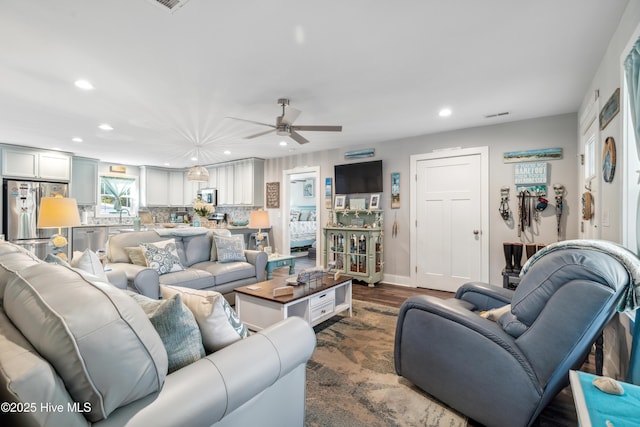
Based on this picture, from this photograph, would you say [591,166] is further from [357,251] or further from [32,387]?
[32,387]

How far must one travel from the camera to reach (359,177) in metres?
5.27

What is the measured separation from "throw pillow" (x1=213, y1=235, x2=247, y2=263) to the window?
17.0 ft

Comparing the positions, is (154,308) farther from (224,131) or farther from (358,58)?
(224,131)

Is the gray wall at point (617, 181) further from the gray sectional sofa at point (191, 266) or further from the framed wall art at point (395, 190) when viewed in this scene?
the gray sectional sofa at point (191, 266)

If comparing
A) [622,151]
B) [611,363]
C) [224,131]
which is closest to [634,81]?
[622,151]

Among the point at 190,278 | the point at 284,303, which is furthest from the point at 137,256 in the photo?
the point at 284,303

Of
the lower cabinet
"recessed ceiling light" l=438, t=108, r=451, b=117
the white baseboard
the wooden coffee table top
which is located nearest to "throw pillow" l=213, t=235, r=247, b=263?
the wooden coffee table top

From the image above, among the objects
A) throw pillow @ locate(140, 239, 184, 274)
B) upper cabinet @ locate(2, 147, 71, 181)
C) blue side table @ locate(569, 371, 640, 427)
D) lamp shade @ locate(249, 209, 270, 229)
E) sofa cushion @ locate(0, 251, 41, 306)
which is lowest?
blue side table @ locate(569, 371, 640, 427)

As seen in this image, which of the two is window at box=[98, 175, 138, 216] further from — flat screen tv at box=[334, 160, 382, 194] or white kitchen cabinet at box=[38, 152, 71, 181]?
flat screen tv at box=[334, 160, 382, 194]

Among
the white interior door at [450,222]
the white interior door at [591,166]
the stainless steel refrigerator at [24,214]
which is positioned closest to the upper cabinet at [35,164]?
the stainless steel refrigerator at [24,214]

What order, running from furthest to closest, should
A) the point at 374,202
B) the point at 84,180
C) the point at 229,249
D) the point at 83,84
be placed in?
the point at 84,180 < the point at 374,202 < the point at 229,249 < the point at 83,84

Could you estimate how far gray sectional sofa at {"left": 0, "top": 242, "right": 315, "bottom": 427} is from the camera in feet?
2.30

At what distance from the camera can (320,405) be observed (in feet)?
6.12

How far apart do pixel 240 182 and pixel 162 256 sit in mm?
3753
